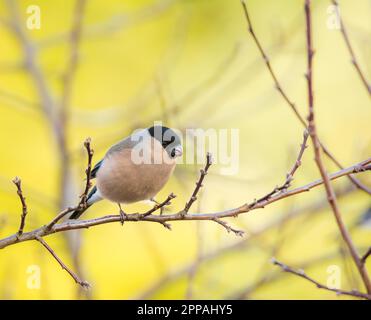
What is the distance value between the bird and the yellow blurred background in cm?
79

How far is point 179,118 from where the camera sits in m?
3.67

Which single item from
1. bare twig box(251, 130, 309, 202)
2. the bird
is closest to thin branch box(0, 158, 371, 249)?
bare twig box(251, 130, 309, 202)

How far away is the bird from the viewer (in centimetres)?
205

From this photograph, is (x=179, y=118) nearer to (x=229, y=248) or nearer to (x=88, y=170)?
(x=229, y=248)

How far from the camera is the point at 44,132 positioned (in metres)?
4.71

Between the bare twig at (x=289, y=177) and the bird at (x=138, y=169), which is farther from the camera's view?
the bird at (x=138, y=169)

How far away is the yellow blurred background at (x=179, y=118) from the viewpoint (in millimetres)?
3322

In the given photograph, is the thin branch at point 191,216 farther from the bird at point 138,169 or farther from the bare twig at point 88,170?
the bird at point 138,169

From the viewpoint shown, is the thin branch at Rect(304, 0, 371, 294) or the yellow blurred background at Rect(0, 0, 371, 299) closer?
the thin branch at Rect(304, 0, 371, 294)

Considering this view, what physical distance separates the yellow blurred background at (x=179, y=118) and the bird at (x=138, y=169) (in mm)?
785

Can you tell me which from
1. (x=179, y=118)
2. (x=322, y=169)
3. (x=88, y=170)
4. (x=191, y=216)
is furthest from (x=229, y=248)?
(x=322, y=169)

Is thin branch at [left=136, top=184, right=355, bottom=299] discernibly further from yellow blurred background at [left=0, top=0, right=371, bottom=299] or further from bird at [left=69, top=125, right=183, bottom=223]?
bird at [left=69, top=125, right=183, bottom=223]

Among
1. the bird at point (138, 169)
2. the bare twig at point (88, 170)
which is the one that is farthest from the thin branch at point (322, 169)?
the bird at point (138, 169)
